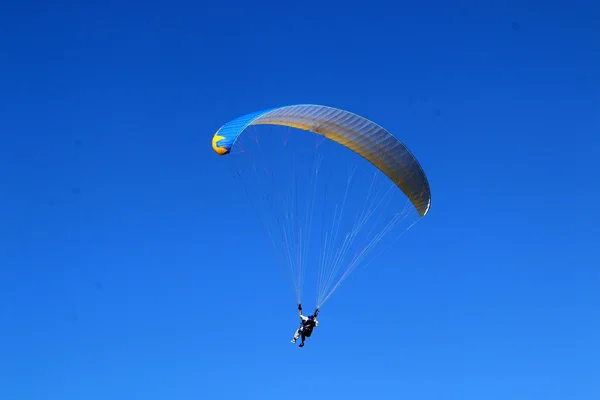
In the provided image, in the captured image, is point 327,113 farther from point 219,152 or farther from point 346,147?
point 219,152

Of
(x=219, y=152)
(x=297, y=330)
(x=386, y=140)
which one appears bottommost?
(x=297, y=330)

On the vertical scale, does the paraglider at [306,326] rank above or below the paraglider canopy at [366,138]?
below

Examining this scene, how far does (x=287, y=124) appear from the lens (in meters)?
33.3

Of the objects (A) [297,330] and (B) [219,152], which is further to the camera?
(A) [297,330]

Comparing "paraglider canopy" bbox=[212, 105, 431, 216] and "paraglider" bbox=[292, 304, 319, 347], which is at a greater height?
"paraglider canopy" bbox=[212, 105, 431, 216]

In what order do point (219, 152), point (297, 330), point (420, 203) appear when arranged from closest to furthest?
1. point (219, 152)
2. point (297, 330)
3. point (420, 203)

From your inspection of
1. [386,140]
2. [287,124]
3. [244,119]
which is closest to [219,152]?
[244,119]

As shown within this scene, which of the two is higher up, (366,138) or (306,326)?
(366,138)

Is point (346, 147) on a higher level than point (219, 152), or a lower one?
higher

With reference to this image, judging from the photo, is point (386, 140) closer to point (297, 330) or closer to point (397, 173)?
point (397, 173)

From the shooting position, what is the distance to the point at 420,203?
3516 centimetres

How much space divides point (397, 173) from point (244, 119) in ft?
20.3

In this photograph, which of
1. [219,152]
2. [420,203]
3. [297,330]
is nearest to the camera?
[219,152]

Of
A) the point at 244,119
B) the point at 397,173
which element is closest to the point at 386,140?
the point at 397,173
